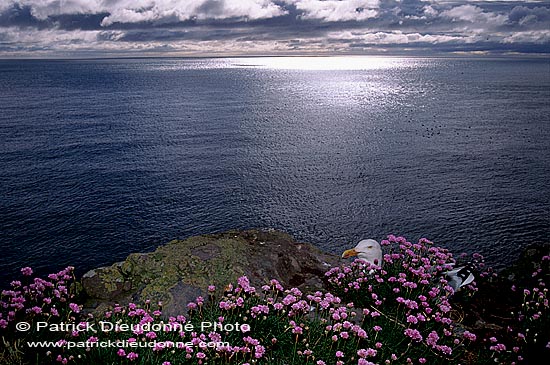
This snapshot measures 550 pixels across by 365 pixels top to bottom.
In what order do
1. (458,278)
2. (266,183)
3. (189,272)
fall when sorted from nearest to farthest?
(189,272) < (458,278) < (266,183)

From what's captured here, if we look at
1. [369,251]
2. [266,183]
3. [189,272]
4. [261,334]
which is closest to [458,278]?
[369,251]

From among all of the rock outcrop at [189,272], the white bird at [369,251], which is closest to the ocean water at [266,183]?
the rock outcrop at [189,272]

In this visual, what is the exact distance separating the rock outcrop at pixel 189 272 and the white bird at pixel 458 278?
11.6 ft

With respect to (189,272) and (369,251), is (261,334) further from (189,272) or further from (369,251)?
(369,251)

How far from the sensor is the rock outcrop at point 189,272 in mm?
9984

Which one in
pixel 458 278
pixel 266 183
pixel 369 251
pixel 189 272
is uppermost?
pixel 189 272

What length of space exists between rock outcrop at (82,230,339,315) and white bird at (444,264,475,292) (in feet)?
11.6

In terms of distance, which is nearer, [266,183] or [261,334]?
[261,334]

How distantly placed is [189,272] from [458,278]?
740 centimetres

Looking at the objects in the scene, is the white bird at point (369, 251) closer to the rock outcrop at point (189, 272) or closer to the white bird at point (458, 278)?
the rock outcrop at point (189, 272)

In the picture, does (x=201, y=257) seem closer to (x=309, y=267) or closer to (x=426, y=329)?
(x=309, y=267)

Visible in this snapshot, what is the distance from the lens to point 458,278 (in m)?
12.2

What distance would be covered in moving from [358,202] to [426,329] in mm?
Result: 26917

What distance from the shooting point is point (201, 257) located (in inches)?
449
